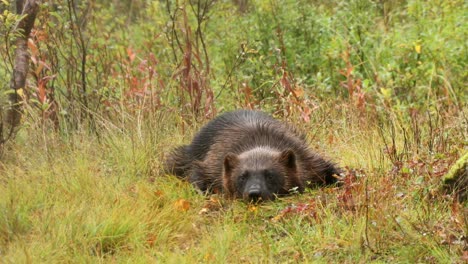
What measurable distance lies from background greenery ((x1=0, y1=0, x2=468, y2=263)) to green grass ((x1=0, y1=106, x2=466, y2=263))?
0.04 ft

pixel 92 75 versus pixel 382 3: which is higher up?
pixel 382 3

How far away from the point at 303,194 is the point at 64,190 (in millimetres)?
1895

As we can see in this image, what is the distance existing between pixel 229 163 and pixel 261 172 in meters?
0.31

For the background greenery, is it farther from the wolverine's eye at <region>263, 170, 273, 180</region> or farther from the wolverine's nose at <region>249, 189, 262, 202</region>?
the wolverine's eye at <region>263, 170, 273, 180</region>

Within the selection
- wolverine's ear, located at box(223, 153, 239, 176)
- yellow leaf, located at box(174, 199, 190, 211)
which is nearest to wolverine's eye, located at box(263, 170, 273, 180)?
wolverine's ear, located at box(223, 153, 239, 176)

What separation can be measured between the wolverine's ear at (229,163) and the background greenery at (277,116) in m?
0.38

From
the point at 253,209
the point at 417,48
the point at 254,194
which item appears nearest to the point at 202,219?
the point at 253,209

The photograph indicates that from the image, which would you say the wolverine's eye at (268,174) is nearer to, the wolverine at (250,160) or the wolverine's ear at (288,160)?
the wolverine at (250,160)

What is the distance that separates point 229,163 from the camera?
6668 mm

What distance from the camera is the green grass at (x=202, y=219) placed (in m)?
4.84

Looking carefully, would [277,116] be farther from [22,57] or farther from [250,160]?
[22,57]

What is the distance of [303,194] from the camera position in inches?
253

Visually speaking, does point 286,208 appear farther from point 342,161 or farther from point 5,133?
point 5,133

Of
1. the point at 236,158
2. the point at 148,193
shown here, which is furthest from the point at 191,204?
the point at 236,158
